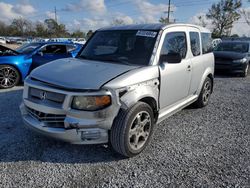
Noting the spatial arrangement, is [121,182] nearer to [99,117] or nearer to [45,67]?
[99,117]

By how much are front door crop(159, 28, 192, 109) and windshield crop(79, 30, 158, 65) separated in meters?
0.26

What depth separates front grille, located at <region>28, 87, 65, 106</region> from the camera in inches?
111

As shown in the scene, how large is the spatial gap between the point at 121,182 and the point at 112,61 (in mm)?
1824

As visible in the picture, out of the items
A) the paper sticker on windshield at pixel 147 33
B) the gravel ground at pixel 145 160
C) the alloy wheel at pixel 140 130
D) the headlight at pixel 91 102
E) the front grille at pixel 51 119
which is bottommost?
the gravel ground at pixel 145 160

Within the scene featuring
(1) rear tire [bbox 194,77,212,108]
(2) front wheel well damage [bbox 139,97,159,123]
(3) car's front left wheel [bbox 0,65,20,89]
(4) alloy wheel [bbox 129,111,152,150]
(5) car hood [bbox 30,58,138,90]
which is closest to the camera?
(5) car hood [bbox 30,58,138,90]

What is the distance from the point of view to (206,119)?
468cm

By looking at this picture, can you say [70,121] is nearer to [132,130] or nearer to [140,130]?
[132,130]

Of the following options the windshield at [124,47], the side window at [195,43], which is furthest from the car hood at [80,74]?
the side window at [195,43]

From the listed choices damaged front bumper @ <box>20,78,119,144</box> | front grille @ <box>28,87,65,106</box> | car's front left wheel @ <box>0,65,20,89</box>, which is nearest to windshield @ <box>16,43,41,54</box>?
car's front left wheel @ <box>0,65,20,89</box>

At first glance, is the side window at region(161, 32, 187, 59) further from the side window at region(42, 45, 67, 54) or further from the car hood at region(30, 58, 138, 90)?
the side window at region(42, 45, 67, 54)

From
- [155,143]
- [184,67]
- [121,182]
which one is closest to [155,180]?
[121,182]

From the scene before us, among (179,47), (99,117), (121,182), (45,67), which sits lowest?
(121,182)

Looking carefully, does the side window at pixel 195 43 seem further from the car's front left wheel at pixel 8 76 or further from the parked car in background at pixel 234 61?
the parked car in background at pixel 234 61

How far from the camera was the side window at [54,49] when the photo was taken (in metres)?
7.91
